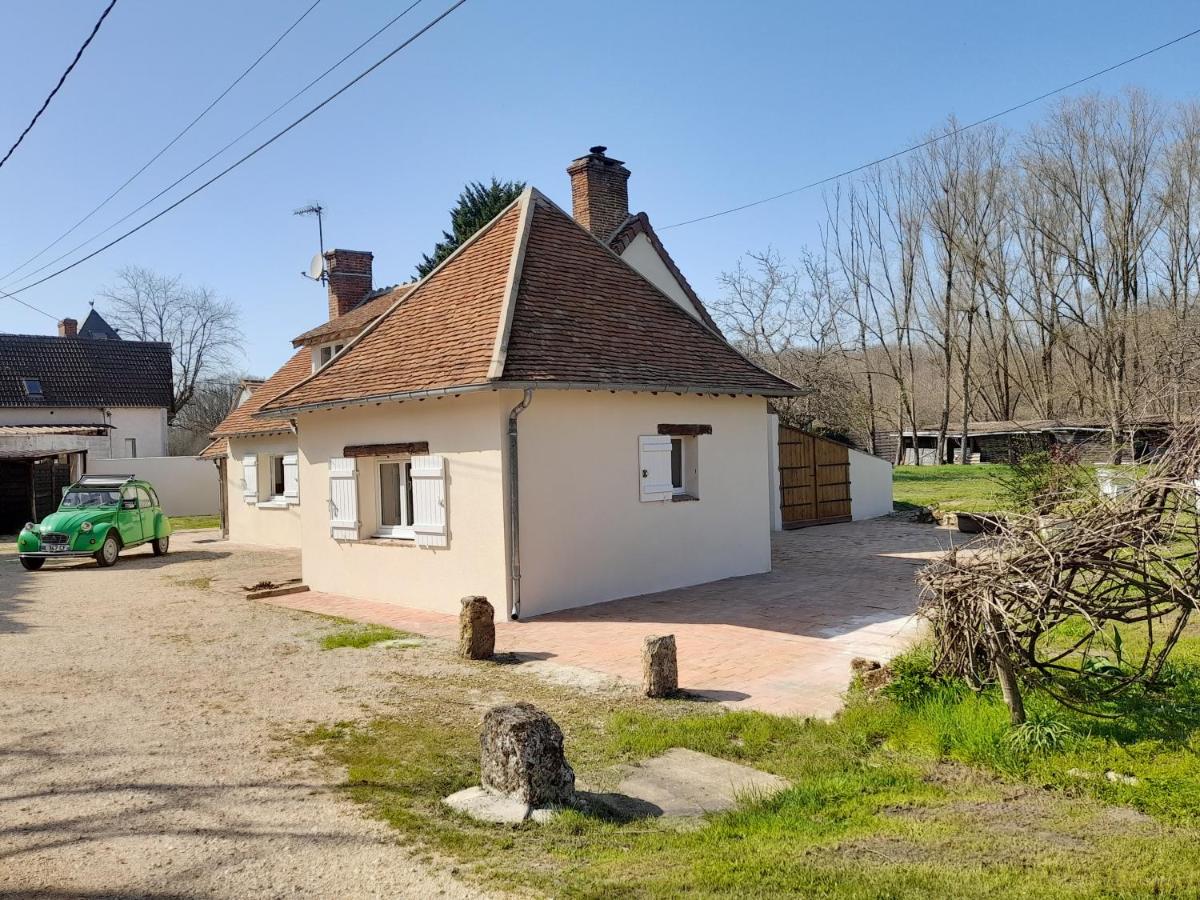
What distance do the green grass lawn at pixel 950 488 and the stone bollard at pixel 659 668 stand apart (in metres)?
11.7

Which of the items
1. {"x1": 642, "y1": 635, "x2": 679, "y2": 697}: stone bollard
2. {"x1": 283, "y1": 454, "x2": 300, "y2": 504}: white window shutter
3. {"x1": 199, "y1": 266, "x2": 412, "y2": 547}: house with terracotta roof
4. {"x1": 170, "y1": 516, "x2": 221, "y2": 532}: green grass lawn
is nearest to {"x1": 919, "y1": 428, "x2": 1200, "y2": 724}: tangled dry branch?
{"x1": 642, "y1": 635, "x2": 679, "y2": 697}: stone bollard

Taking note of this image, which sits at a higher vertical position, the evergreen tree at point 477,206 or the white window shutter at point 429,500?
the evergreen tree at point 477,206

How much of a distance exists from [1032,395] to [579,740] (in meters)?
47.5

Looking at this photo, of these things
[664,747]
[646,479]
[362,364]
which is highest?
[362,364]

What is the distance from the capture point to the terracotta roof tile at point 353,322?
2016 cm

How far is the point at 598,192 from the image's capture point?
1745 centimetres

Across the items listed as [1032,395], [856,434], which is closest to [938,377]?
[1032,395]

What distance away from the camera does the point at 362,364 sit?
12.6 m

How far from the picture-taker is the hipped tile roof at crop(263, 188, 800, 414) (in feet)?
35.3

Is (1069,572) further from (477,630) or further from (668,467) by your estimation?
(668,467)

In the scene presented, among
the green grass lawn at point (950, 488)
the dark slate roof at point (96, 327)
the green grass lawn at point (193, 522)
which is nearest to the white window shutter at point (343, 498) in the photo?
the green grass lawn at point (950, 488)

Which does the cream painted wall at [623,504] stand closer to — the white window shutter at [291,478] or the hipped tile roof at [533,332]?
the hipped tile roof at [533,332]

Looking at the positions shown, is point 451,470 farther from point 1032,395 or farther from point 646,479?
point 1032,395

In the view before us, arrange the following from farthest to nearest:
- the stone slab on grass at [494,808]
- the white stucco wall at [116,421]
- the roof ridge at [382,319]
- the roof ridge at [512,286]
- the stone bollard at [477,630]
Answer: the white stucco wall at [116,421]
the roof ridge at [382,319]
the roof ridge at [512,286]
the stone bollard at [477,630]
the stone slab on grass at [494,808]
